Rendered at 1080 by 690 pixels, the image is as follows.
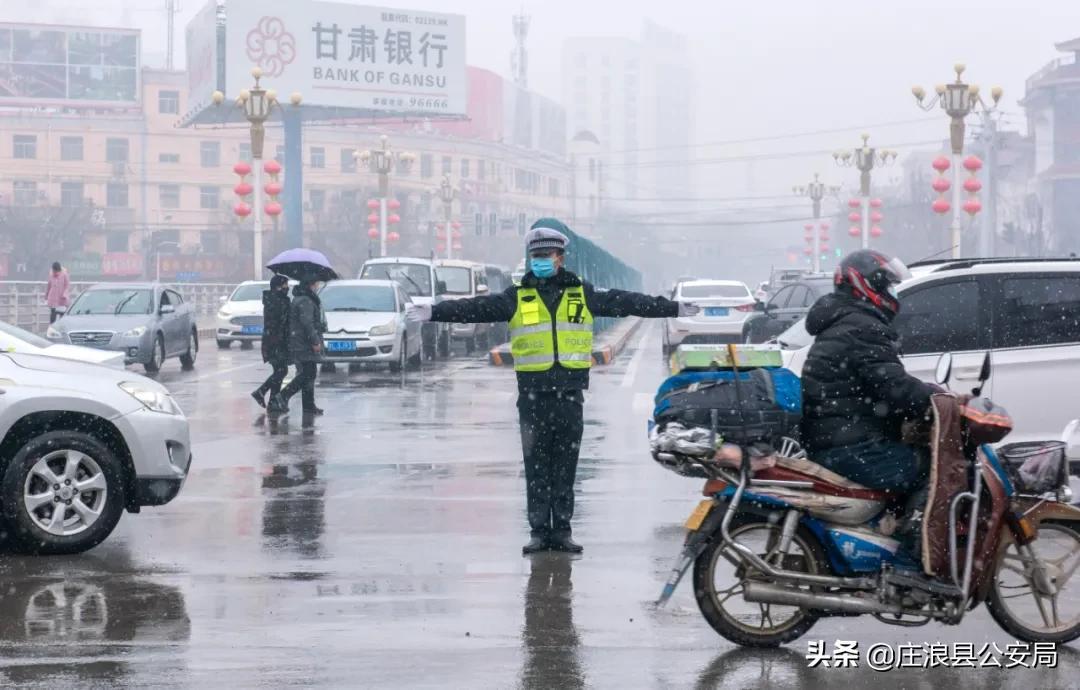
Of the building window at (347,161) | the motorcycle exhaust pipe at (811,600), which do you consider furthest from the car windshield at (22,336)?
the building window at (347,161)

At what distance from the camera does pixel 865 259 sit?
22.8ft

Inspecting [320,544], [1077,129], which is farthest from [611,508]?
[1077,129]

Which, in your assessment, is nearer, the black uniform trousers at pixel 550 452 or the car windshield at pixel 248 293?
the black uniform trousers at pixel 550 452

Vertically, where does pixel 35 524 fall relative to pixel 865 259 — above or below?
below

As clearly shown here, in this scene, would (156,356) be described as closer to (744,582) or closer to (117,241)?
(744,582)

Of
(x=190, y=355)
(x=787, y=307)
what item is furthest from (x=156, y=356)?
(x=787, y=307)

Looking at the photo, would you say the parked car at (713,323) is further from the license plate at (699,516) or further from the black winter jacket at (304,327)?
the license plate at (699,516)

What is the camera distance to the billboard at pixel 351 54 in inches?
3049

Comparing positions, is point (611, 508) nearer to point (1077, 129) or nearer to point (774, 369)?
point (774, 369)

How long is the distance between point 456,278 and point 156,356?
11505mm

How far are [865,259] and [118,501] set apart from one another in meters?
4.80

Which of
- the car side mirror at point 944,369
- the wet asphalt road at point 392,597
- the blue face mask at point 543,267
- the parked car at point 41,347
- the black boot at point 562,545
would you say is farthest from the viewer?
the parked car at point 41,347

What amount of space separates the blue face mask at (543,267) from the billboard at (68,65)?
100 meters

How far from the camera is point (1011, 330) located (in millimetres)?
11820
